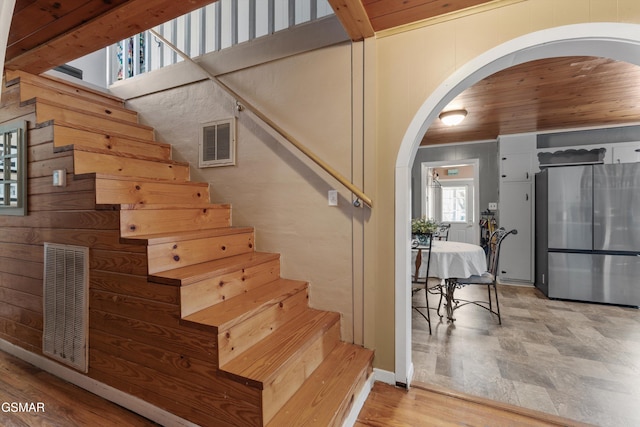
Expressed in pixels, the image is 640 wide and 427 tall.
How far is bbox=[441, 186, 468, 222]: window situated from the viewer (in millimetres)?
8375

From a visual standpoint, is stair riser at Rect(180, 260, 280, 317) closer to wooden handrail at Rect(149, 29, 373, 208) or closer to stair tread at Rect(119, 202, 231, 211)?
stair tread at Rect(119, 202, 231, 211)

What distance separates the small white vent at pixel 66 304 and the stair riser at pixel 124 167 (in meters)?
0.57

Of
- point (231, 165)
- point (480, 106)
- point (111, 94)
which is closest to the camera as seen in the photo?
point (231, 165)

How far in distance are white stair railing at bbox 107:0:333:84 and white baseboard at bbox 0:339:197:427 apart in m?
2.81

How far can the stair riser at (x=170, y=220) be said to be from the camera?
72.1 inches

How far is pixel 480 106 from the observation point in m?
3.55

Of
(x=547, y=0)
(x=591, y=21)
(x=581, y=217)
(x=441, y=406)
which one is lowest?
(x=441, y=406)

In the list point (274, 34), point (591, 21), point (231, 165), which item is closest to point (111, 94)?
point (231, 165)

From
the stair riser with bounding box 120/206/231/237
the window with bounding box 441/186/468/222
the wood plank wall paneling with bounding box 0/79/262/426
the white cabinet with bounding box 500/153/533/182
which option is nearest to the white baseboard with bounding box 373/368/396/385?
the wood plank wall paneling with bounding box 0/79/262/426

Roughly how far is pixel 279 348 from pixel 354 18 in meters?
1.99

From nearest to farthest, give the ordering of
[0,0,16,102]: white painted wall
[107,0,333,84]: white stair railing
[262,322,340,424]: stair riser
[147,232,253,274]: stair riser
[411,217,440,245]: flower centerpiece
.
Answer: [0,0,16,102]: white painted wall → [262,322,340,424]: stair riser → [147,232,253,274]: stair riser → [107,0,333,84]: white stair railing → [411,217,440,245]: flower centerpiece

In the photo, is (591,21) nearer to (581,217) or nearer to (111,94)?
(581,217)

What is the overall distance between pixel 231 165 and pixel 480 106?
2961 millimetres

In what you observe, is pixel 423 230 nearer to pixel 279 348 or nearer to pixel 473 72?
pixel 473 72
